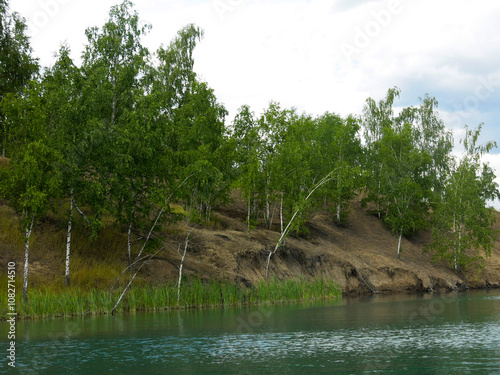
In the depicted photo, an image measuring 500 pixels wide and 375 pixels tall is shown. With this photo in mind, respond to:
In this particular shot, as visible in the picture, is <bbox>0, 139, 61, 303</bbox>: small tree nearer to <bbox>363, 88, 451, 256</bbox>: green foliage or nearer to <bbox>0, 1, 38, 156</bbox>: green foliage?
<bbox>0, 1, 38, 156</bbox>: green foliage

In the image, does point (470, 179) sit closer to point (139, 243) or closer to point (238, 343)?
point (139, 243)

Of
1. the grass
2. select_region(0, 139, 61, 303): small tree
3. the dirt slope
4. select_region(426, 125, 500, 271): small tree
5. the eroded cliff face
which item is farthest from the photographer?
select_region(426, 125, 500, 271): small tree

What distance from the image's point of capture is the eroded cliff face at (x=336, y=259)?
48.2m

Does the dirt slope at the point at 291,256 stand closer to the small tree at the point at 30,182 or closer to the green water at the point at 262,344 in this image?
the small tree at the point at 30,182

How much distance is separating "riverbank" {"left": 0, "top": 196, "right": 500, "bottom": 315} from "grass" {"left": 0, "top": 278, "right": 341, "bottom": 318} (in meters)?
0.64

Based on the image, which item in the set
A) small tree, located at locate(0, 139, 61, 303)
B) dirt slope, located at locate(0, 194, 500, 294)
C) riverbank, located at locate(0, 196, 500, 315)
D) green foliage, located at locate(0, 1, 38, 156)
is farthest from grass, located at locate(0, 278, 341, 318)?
green foliage, located at locate(0, 1, 38, 156)

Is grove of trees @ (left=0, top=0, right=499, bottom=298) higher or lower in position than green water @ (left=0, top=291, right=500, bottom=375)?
higher

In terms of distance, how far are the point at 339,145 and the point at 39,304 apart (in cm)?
4980

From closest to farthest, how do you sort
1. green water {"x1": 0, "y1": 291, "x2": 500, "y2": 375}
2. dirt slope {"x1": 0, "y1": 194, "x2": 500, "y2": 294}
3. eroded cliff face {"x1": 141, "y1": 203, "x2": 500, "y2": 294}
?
green water {"x1": 0, "y1": 291, "x2": 500, "y2": 375}
dirt slope {"x1": 0, "y1": 194, "x2": 500, "y2": 294}
eroded cliff face {"x1": 141, "y1": 203, "x2": 500, "y2": 294}

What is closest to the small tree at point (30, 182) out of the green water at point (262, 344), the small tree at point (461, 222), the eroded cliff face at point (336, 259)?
the green water at point (262, 344)

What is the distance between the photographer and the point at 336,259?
5875 centimetres

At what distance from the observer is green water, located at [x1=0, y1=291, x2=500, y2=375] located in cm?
1684

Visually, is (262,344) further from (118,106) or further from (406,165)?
(406,165)

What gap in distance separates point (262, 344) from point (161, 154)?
2337 centimetres
